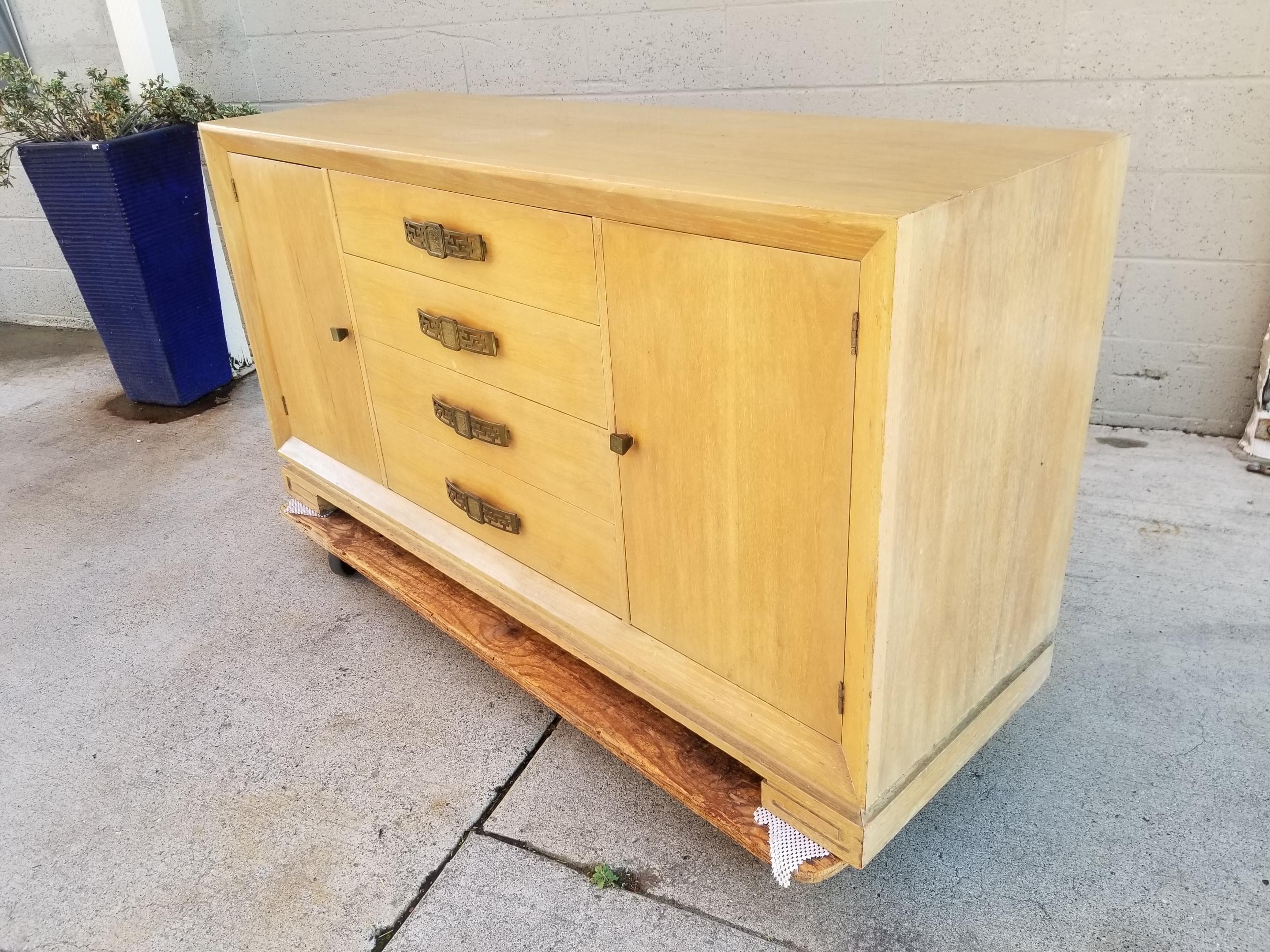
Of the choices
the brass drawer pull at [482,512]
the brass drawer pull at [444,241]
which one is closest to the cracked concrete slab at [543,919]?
the brass drawer pull at [482,512]

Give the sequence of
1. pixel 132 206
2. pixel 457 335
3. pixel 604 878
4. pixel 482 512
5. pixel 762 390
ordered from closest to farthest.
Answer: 1. pixel 762 390
2. pixel 604 878
3. pixel 457 335
4. pixel 482 512
5. pixel 132 206

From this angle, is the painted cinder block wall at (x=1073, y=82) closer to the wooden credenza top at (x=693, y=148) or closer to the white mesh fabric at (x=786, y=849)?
the wooden credenza top at (x=693, y=148)

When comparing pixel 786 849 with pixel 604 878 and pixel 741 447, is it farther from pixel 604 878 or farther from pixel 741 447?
pixel 741 447

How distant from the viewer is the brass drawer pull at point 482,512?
4.66 feet

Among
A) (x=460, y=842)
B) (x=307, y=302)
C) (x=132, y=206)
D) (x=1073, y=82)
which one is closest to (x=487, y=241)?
(x=307, y=302)

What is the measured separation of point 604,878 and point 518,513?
0.51 m

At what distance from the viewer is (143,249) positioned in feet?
8.42

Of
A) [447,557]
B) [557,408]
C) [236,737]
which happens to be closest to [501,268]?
[557,408]

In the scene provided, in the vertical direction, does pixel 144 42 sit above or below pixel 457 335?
above

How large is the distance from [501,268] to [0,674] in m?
1.22

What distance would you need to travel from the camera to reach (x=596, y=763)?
55.6 inches

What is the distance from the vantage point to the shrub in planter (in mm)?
2482

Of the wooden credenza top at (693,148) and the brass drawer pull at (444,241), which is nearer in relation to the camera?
the wooden credenza top at (693,148)

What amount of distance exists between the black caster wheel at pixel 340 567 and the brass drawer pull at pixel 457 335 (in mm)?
683
